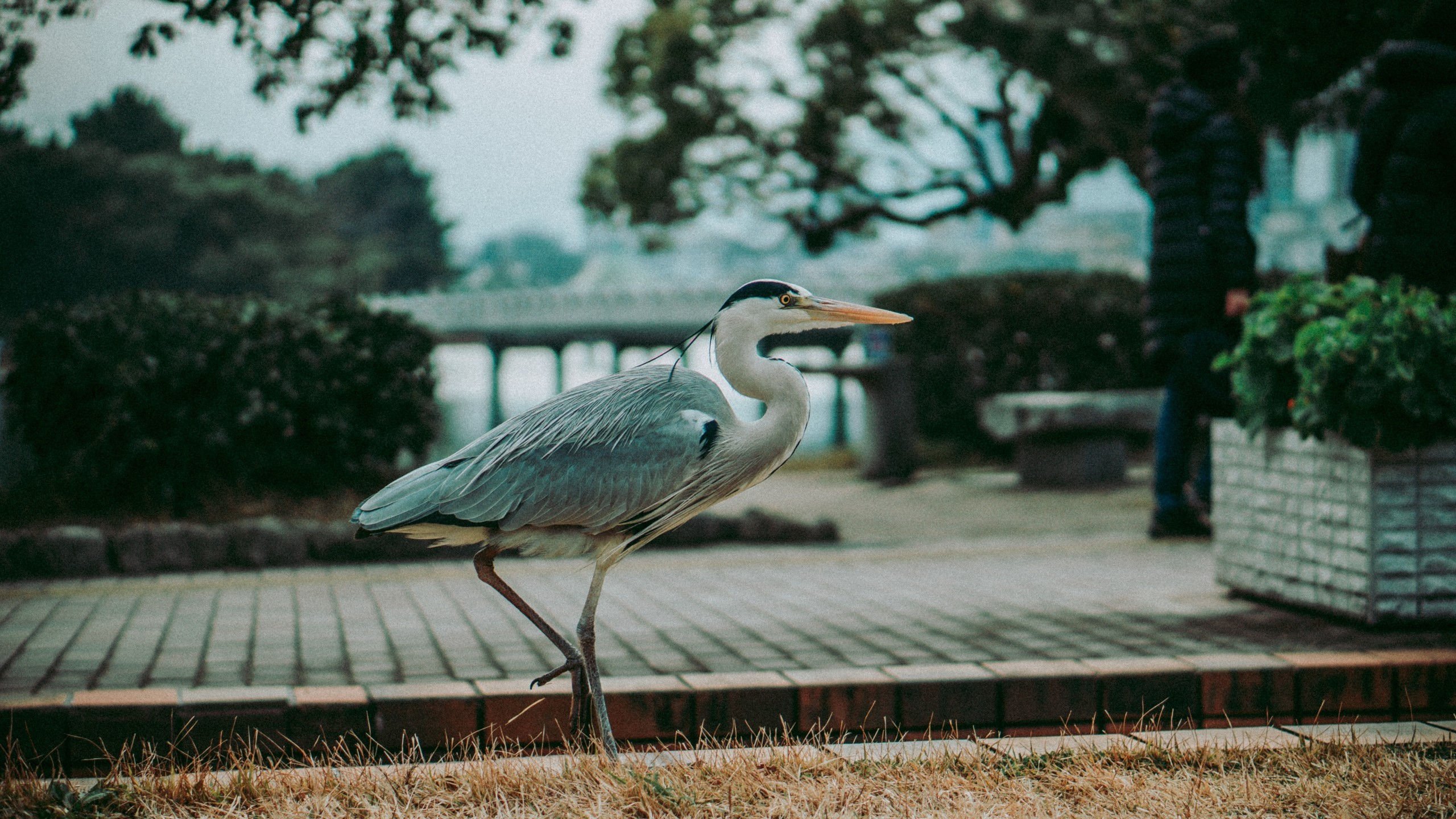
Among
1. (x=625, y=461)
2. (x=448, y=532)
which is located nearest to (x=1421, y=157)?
(x=625, y=461)

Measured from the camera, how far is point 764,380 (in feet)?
11.3

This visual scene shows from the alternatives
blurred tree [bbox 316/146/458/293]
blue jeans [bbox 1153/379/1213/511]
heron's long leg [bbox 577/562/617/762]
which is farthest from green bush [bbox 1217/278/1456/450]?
blurred tree [bbox 316/146/458/293]

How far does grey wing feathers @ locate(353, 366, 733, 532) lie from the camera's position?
11.3 ft

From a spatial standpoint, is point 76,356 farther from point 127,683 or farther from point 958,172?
point 958,172

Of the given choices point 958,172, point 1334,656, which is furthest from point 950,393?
point 1334,656

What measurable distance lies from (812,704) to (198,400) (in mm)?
5651

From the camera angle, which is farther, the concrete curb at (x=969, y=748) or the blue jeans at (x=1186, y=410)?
the blue jeans at (x=1186, y=410)

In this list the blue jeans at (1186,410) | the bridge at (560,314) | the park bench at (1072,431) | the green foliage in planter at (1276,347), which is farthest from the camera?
the bridge at (560,314)

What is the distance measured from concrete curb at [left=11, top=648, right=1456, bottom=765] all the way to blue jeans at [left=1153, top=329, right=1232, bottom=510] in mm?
3070

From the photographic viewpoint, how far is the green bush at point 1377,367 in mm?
4910

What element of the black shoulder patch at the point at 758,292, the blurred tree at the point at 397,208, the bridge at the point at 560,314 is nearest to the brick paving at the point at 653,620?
the black shoulder patch at the point at 758,292

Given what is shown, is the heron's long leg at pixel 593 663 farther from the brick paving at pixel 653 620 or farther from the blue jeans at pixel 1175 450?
the blue jeans at pixel 1175 450

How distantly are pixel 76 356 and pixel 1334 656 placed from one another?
7351mm

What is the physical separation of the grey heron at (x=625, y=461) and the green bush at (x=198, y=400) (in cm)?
522
